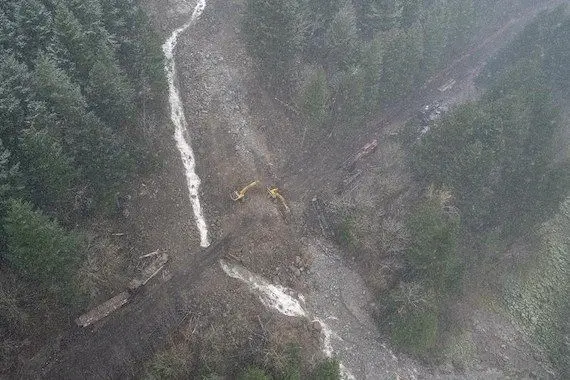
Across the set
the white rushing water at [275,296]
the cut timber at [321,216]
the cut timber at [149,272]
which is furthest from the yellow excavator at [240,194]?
the cut timber at [149,272]

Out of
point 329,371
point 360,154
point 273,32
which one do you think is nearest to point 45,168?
point 329,371

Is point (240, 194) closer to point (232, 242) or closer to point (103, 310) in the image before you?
point (232, 242)

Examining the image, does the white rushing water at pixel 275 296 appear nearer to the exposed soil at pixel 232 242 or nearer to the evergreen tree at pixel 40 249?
the exposed soil at pixel 232 242

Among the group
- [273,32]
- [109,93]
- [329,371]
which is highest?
[109,93]

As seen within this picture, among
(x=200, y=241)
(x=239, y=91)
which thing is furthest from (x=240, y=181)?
(x=239, y=91)

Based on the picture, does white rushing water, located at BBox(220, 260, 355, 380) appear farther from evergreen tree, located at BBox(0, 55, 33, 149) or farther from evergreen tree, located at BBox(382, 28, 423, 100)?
evergreen tree, located at BBox(382, 28, 423, 100)
